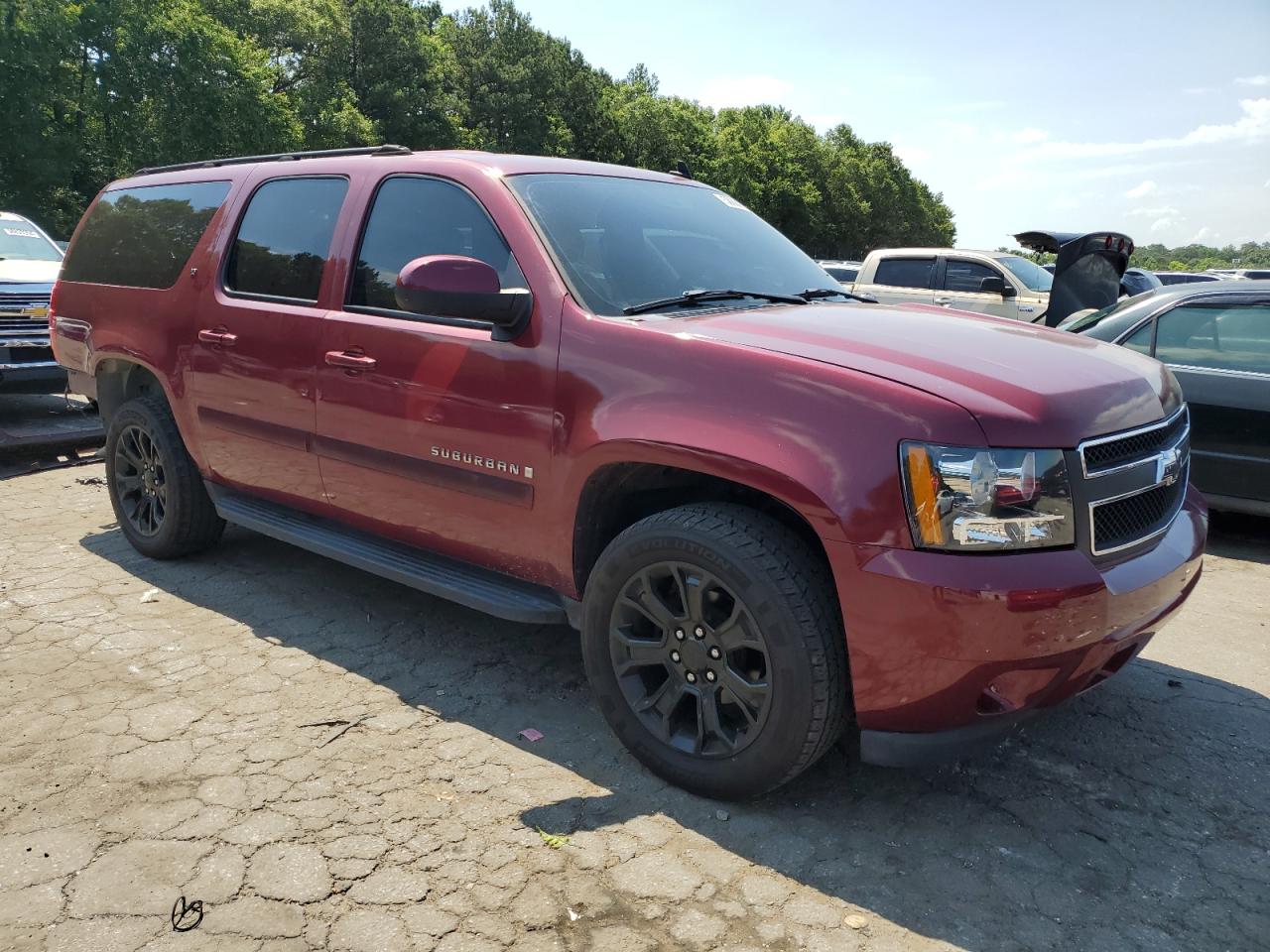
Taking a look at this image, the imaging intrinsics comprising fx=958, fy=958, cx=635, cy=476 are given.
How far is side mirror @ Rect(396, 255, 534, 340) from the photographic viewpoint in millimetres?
2953

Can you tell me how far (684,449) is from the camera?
270 cm

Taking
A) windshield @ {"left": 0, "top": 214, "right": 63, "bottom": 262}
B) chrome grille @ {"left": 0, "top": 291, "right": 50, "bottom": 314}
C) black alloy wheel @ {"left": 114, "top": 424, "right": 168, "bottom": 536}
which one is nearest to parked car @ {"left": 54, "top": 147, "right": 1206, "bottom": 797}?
black alloy wheel @ {"left": 114, "top": 424, "right": 168, "bottom": 536}

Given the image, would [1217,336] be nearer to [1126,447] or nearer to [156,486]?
[1126,447]

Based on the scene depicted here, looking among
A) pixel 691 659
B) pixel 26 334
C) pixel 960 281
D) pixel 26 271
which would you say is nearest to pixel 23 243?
pixel 26 271

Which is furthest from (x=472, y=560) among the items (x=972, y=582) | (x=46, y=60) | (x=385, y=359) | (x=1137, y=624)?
(x=46, y=60)

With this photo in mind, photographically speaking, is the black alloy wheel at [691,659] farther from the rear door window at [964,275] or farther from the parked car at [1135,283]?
the parked car at [1135,283]

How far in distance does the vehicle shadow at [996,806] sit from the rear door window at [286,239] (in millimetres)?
1473

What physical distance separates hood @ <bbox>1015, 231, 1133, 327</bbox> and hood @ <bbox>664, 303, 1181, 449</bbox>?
5.71 m

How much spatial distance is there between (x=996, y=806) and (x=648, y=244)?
2184 millimetres

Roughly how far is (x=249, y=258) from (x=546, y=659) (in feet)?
7.16

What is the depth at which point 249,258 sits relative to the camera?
420 cm

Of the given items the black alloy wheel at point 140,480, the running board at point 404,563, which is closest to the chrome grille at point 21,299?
the black alloy wheel at point 140,480

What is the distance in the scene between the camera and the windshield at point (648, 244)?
324 centimetres

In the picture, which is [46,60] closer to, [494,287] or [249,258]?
[249,258]
